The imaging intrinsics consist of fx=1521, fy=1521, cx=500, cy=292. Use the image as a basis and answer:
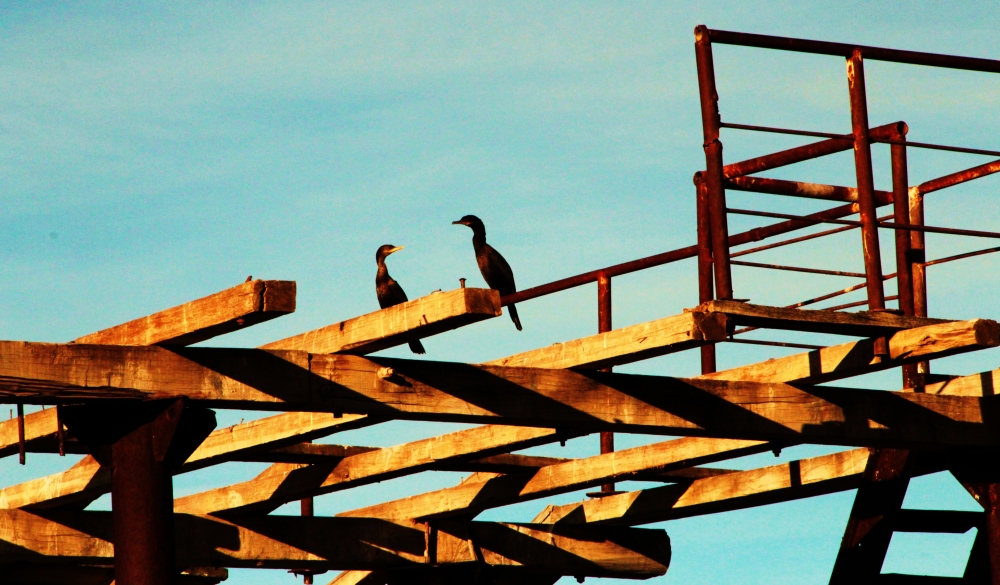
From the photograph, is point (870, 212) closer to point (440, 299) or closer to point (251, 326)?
point (440, 299)

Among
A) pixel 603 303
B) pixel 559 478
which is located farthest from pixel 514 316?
pixel 603 303

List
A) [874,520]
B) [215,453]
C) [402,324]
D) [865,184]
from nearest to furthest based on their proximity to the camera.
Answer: [402,324], [865,184], [874,520], [215,453]

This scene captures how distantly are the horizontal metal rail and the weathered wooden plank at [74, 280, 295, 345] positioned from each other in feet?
7.76

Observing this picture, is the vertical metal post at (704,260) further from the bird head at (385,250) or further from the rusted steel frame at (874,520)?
the bird head at (385,250)

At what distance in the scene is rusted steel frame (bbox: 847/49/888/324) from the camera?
682cm

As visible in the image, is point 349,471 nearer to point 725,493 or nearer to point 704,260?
point 725,493

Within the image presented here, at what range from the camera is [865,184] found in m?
6.91

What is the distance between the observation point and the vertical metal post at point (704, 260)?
8117 mm

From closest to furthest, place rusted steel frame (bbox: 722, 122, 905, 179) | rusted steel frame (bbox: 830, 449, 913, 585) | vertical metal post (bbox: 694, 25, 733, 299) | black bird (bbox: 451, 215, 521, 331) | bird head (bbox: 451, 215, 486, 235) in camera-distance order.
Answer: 1. vertical metal post (bbox: 694, 25, 733, 299)
2. rusted steel frame (bbox: 722, 122, 905, 179)
3. rusted steel frame (bbox: 830, 449, 913, 585)
4. black bird (bbox: 451, 215, 521, 331)
5. bird head (bbox: 451, 215, 486, 235)

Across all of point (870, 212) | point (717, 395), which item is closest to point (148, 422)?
point (717, 395)

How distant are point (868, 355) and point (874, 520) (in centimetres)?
160

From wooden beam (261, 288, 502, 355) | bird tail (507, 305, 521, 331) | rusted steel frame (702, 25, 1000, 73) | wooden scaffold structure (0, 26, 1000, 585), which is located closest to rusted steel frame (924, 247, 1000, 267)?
wooden scaffold structure (0, 26, 1000, 585)

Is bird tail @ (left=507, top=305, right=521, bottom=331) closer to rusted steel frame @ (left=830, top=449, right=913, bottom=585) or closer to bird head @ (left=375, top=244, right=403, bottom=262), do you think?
bird head @ (left=375, top=244, right=403, bottom=262)

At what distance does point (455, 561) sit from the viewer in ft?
33.3
